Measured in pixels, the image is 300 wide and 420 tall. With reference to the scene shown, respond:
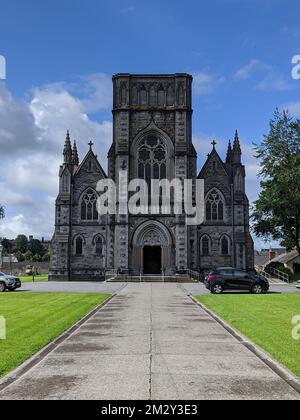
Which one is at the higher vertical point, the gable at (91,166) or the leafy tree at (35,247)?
the gable at (91,166)

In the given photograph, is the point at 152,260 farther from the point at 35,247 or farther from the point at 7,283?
the point at 35,247

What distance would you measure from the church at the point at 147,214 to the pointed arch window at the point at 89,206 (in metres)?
0.10

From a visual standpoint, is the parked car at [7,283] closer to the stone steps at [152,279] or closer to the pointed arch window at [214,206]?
the stone steps at [152,279]

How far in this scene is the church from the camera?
48125mm

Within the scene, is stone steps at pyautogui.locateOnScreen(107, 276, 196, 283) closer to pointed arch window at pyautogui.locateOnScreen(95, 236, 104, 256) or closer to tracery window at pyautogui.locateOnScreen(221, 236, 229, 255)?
pointed arch window at pyautogui.locateOnScreen(95, 236, 104, 256)

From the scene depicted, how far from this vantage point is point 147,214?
47844 mm

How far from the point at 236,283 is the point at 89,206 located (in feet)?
75.7

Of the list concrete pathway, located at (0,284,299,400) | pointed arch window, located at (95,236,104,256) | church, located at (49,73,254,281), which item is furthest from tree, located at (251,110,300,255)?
concrete pathway, located at (0,284,299,400)

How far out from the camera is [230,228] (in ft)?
162

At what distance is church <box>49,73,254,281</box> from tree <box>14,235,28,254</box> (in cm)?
12246

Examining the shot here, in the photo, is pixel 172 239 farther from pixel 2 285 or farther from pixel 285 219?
pixel 2 285

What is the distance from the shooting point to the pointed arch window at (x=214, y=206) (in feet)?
163

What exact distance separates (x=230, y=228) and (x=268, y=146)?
27.6ft

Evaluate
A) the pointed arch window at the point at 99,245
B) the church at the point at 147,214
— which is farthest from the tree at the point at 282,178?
the pointed arch window at the point at 99,245
